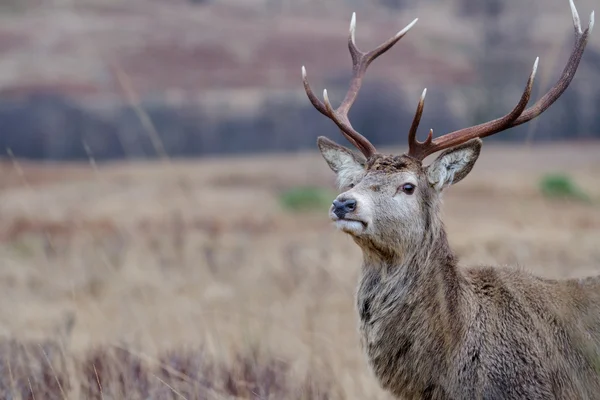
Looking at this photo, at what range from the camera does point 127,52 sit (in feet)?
79.1

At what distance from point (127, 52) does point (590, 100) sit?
34.0 feet

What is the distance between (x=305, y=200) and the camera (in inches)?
690

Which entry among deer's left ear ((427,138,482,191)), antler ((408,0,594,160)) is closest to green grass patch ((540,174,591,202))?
antler ((408,0,594,160))

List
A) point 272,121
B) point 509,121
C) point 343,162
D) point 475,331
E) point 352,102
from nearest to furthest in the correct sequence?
1. point 475,331
2. point 509,121
3. point 343,162
4. point 352,102
5. point 272,121

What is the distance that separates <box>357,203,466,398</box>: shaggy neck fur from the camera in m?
5.26

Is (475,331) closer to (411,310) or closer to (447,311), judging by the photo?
(447,311)

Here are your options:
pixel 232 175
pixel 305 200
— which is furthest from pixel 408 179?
pixel 232 175

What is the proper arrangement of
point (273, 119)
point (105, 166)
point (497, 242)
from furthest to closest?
point (273, 119) < point (105, 166) < point (497, 242)

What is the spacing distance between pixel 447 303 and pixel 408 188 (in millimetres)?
650

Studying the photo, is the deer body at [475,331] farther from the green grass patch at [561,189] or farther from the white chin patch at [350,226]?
the green grass patch at [561,189]

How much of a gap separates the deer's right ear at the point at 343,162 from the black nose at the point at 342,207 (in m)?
0.47

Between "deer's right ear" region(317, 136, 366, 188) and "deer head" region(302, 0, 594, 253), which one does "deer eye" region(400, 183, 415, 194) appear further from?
"deer's right ear" region(317, 136, 366, 188)

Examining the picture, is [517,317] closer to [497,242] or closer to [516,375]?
[516,375]

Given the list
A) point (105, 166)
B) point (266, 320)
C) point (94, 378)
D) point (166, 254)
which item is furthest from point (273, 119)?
point (94, 378)
